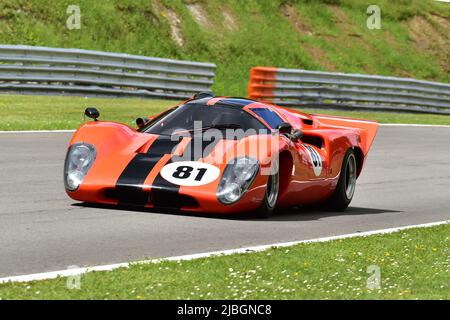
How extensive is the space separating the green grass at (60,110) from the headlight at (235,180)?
869cm

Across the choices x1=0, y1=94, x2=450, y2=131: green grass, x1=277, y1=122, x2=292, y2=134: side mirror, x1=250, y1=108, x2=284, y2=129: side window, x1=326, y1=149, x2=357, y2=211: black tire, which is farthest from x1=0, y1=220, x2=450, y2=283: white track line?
x1=0, y1=94, x2=450, y2=131: green grass

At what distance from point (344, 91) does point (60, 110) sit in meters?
9.94

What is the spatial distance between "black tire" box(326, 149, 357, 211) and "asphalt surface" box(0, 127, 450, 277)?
155 mm

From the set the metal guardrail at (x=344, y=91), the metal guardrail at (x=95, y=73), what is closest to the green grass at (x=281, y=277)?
the metal guardrail at (x=95, y=73)

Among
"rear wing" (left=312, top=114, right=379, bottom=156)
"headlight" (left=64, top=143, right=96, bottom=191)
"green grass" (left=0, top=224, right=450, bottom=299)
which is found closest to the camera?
"green grass" (left=0, top=224, right=450, bottom=299)

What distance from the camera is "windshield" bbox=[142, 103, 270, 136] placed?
10.7m

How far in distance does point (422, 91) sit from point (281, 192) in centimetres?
2152

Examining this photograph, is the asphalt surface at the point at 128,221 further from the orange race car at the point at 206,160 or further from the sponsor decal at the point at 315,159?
the sponsor decal at the point at 315,159

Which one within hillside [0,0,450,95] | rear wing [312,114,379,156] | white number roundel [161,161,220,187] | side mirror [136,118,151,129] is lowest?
hillside [0,0,450,95]

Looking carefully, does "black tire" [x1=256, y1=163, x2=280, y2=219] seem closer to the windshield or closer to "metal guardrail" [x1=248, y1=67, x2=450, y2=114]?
the windshield

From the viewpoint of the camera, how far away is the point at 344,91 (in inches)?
1140

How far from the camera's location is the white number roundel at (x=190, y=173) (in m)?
9.79

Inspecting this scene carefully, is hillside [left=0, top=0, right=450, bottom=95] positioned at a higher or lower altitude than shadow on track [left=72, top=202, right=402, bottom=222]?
lower

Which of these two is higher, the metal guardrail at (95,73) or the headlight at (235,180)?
the headlight at (235,180)
